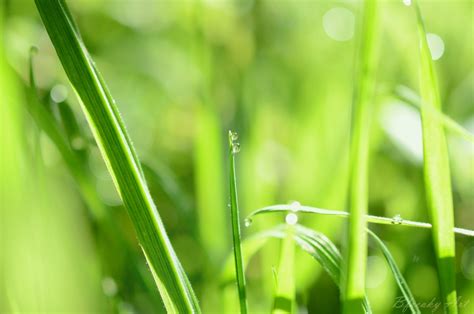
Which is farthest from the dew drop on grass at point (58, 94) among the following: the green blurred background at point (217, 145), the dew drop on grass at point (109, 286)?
the dew drop on grass at point (109, 286)

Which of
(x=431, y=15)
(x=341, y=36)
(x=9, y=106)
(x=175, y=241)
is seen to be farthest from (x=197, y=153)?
(x=431, y=15)

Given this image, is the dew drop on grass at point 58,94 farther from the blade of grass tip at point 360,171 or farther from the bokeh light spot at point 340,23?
the bokeh light spot at point 340,23

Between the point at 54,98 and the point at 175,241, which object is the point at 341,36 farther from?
the point at 54,98

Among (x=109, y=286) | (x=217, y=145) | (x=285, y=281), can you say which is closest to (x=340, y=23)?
(x=217, y=145)

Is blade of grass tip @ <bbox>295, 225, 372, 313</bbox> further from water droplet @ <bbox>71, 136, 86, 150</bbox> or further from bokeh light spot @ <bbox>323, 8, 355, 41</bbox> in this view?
bokeh light spot @ <bbox>323, 8, 355, 41</bbox>

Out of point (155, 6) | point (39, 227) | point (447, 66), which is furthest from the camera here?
point (155, 6)

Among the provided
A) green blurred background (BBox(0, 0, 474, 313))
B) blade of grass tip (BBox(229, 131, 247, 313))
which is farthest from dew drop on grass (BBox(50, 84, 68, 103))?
blade of grass tip (BBox(229, 131, 247, 313))
